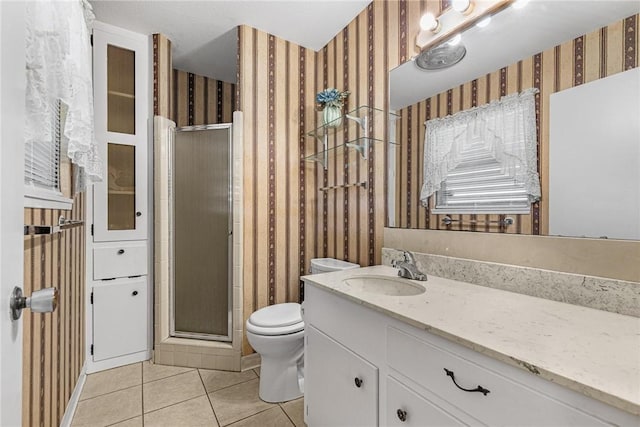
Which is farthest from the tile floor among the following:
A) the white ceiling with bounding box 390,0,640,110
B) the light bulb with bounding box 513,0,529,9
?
the light bulb with bounding box 513,0,529,9

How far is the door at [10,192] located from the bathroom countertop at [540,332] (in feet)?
2.90

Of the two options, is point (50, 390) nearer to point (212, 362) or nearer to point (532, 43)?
point (212, 362)

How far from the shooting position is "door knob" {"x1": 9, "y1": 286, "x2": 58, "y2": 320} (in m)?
0.50

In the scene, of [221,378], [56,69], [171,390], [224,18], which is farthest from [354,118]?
[171,390]

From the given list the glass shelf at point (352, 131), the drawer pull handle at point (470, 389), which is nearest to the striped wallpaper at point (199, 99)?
the glass shelf at point (352, 131)

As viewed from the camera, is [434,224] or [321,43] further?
[321,43]

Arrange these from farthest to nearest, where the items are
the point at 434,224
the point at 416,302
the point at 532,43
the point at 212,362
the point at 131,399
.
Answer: the point at 212,362
the point at 131,399
the point at 434,224
the point at 532,43
the point at 416,302

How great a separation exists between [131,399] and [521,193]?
7.81 feet

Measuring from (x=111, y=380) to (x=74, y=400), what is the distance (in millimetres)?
302

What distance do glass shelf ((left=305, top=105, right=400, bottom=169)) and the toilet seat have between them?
1.15 m

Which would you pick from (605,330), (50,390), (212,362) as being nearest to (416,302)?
(605,330)

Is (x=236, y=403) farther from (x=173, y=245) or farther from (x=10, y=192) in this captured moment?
(x=10, y=192)

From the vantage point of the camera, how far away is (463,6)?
1.39 meters

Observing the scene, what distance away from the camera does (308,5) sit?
200 centimetres
